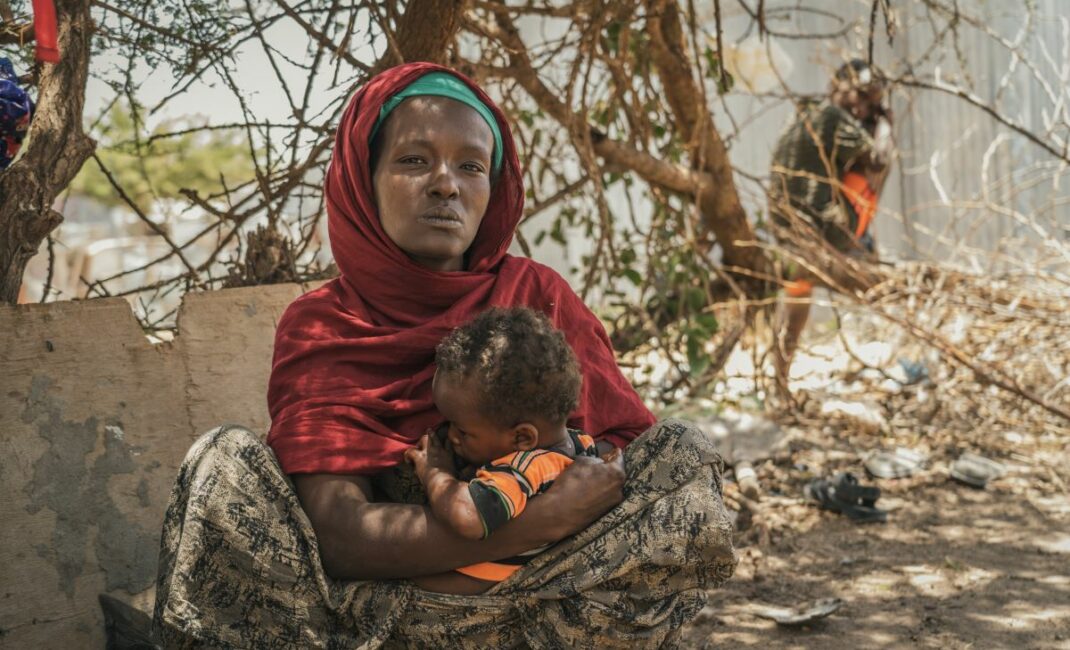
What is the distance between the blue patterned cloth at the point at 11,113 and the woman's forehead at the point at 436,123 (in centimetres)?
109

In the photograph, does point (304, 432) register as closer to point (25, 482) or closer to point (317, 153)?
point (25, 482)

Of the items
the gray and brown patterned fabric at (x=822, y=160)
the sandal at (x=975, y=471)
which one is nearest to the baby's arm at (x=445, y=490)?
the sandal at (x=975, y=471)

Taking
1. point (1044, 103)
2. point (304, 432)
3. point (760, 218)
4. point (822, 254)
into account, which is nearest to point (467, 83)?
point (304, 432)

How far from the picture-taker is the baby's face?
1.95m

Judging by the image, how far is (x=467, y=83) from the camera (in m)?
2.41

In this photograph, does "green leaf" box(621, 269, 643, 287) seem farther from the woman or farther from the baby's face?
the baby's face

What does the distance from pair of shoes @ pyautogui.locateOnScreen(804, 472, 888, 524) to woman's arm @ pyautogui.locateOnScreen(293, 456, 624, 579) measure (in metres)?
2.62

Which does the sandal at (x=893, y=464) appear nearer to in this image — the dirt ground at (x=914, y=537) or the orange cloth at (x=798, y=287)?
the dirt ground at (x=914, y=537)

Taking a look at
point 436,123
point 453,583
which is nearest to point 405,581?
point 453,583

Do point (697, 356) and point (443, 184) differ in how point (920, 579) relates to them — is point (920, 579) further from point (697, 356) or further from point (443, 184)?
point (443, 184)

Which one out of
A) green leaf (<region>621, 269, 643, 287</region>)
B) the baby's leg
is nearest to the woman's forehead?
the baby's leg

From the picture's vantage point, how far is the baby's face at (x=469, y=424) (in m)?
1.95

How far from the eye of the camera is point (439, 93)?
2330 mm

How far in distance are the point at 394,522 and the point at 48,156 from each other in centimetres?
148
